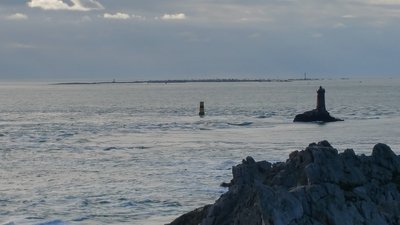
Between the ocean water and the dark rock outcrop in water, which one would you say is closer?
the dark rock outcrop in water

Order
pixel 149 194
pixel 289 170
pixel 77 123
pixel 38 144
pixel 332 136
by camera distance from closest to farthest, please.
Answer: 1. pixel 289 170
2. pixel 149 194
3. pixel 38 144
4. pixel 332 136
5. pixel 77 123

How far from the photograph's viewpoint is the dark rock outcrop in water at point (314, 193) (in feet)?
56.6

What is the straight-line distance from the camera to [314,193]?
1819cm

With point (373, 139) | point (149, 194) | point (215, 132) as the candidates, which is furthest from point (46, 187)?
point (215, 132)

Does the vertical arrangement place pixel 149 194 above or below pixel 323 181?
below

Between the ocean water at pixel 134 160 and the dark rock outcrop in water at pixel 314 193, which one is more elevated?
the dark rock outcrop in water at pixel 314 193

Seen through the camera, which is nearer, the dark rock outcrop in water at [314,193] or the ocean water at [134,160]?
the dark rock outcrop in water at [314,193]

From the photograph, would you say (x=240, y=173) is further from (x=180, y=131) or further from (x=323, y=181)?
(x=180, y=131)

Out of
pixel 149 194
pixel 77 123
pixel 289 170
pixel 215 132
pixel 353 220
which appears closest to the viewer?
pixel 353 220

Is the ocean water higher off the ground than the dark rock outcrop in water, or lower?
lower

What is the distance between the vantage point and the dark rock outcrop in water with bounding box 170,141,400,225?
1727 cm

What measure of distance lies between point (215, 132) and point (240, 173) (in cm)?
4238

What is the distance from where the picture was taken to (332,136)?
57.8 m

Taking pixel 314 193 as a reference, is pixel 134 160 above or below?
below
